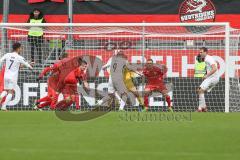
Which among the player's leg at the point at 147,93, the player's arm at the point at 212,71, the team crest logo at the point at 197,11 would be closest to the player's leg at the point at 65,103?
the player's leg at the point at 147,93

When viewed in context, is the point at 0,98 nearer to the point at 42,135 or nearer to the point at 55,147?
the point at 42,135

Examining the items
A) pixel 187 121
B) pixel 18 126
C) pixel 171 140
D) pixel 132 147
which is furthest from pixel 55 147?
pixel 187 121

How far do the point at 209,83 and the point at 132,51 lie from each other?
2.56 metres

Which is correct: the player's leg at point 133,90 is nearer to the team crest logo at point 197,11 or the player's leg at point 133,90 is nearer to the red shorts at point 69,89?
the red shorts at point 69,89

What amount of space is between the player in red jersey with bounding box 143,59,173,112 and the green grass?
5798 millimetres

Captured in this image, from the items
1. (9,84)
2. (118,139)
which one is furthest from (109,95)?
(118,139)

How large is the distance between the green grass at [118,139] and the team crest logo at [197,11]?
10535 mm

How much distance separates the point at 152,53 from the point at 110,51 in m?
1.32

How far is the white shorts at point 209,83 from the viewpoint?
72.4 feet

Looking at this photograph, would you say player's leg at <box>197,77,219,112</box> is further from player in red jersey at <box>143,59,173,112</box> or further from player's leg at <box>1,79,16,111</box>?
player's leg at <box>1,79,16,111</box>


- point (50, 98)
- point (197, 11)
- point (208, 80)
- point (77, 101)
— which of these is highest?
point (197, 11)

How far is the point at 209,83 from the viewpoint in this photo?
22.1 m

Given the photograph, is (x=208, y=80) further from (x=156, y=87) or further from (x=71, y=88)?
(x=71, y=88)

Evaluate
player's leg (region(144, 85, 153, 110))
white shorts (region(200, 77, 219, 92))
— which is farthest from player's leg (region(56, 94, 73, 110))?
white shorts (region(200, 77, 219, 92))
